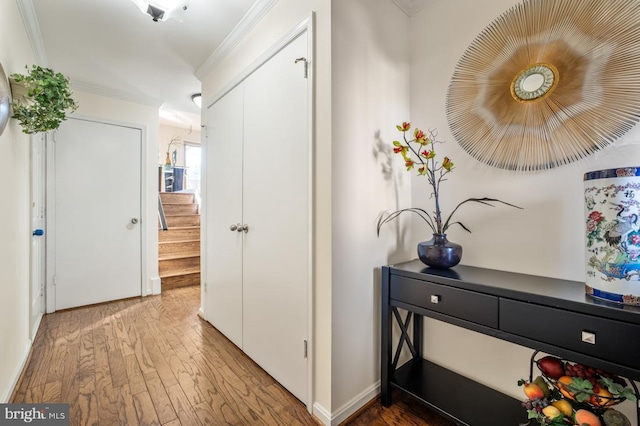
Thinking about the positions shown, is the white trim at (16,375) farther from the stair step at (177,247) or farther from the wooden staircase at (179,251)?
the stair step at (177,247)

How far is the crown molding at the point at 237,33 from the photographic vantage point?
70.5 inches

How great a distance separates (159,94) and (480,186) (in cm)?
353

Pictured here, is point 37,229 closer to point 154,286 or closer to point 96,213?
point 96,213

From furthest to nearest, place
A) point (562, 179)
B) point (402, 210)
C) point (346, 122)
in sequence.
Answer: point (402, 210) < point (346, 122) < point (562, 179)

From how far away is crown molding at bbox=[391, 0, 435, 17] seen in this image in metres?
1.73

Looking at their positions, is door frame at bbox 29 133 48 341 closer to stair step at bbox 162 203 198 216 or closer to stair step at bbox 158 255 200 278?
stair step at bbox 158 255 200 278

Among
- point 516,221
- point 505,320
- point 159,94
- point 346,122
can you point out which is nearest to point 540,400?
point 505,320

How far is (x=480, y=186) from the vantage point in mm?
1538

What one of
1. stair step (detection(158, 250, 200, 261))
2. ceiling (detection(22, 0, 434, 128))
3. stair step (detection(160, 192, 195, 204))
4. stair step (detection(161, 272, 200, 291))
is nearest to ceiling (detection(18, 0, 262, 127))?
ceiling (detection(22, 0, 434, 128))

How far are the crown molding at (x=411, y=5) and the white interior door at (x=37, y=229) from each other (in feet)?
9.64

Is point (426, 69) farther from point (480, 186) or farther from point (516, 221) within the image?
point (516, 221)

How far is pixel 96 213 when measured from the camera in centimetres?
308

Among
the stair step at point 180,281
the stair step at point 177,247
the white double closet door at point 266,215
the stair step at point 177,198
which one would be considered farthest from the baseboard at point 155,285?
the stair step at point 177,198

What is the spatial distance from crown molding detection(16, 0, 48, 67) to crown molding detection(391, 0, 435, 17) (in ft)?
7.72
